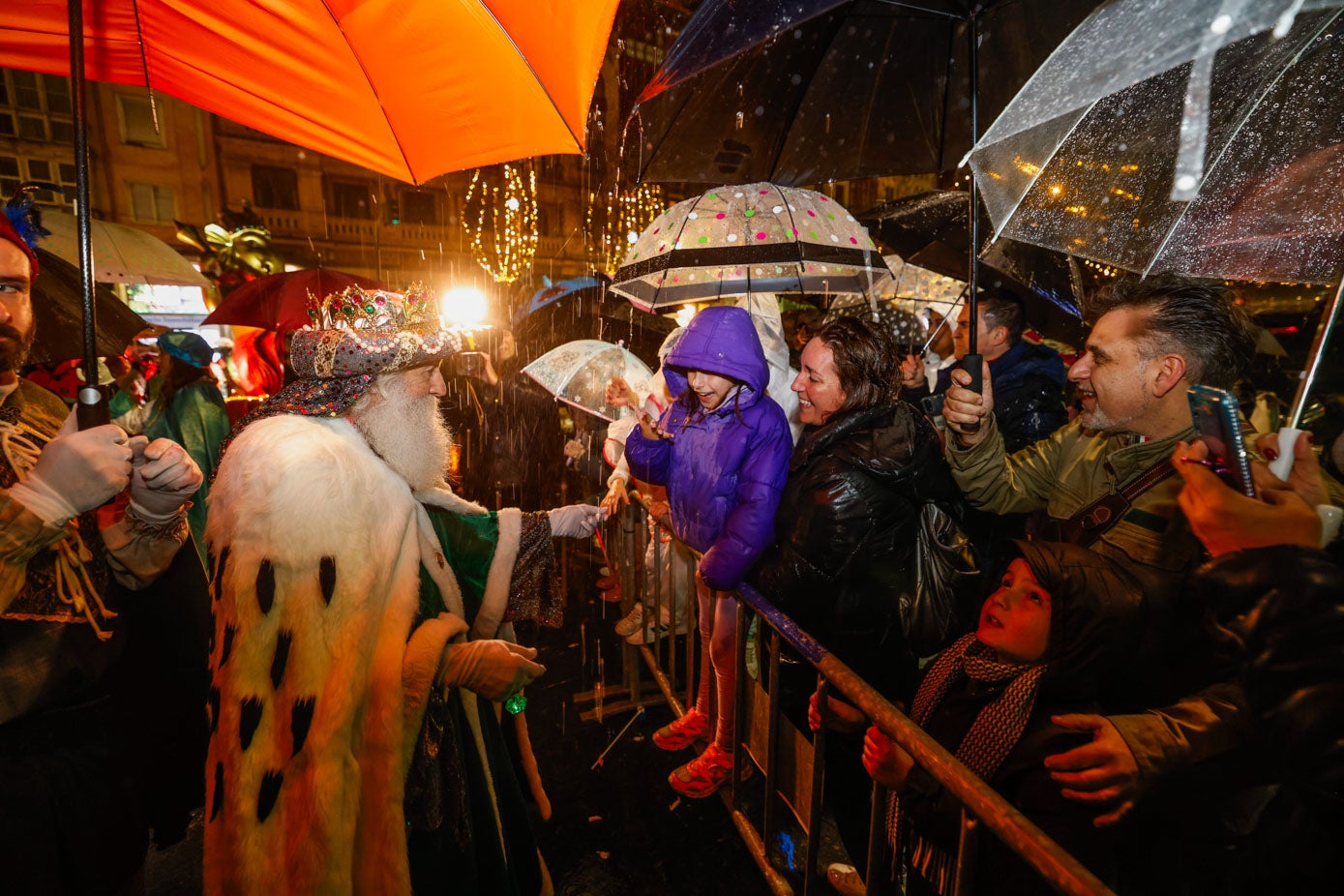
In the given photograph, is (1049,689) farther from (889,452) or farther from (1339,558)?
(889,452)

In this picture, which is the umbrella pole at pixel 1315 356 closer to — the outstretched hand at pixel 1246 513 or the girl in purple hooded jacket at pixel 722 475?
the outstretched hand at pixel 1246 513

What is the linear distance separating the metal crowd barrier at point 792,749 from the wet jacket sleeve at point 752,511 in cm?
14

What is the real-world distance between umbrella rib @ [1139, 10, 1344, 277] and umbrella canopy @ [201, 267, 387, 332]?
6.83 metres

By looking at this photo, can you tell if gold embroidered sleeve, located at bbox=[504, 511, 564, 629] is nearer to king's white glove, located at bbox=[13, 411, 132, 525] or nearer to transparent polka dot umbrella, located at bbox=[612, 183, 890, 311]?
king's white glove, located at bbox=[13, 411, 132, 525]

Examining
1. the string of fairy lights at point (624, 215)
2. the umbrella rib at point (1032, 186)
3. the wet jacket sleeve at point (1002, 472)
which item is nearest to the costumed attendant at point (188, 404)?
the wet jacket sleeve at point (1002, 472)

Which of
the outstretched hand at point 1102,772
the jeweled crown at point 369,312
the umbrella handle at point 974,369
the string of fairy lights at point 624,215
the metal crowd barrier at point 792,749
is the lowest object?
the metal crowd barrier at point 792,749

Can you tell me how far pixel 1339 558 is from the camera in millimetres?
1597

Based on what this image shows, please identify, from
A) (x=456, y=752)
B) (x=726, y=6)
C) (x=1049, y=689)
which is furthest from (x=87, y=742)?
(x=726, y=6)

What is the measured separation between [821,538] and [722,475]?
744mm

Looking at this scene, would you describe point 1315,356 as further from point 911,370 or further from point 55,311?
point 55,311

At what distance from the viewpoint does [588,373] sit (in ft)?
17.3

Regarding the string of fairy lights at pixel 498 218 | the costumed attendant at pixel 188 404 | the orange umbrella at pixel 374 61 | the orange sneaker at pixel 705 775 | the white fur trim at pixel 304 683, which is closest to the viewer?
the white fur trim at pixel 304 683

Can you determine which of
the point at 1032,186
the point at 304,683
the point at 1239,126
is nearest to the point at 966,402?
the point at 1032,186

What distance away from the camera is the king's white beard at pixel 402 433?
2283 mm
